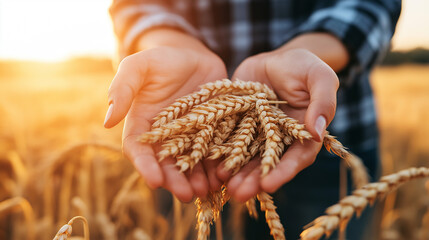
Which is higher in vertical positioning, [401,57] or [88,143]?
[88,143]

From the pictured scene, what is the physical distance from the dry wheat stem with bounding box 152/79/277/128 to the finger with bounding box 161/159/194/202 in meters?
0.19

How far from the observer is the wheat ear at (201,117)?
3.13 feet

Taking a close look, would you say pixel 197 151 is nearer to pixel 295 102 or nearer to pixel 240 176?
pixel 240 176

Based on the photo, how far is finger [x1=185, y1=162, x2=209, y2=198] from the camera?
2.93 feet

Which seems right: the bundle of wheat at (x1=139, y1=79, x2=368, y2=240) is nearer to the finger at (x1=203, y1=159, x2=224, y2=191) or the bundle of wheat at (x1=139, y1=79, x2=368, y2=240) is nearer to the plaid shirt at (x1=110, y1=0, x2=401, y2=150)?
the finger at (x1=203, y1=159, x2=224, y2=191)

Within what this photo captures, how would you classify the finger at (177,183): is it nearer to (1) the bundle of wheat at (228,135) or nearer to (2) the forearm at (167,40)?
(1) the bundle of wheat at (228,135)

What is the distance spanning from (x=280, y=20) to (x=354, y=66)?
0.63 m

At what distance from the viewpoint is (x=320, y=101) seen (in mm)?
967

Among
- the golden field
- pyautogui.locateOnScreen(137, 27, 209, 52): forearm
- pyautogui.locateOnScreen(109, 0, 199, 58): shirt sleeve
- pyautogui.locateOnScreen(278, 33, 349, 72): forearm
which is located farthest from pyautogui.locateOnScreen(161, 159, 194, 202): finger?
pyautogui.locateOnScreen(109, 0, 199, 58): shirt sleeve

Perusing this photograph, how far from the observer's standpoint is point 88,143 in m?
1.42

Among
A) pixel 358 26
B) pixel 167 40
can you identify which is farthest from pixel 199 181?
pixel 358 26

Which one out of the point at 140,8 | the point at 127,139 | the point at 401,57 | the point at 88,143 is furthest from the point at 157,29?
the point at 401,57

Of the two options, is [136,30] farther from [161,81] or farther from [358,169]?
[358,169]

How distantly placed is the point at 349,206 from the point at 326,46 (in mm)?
1043
